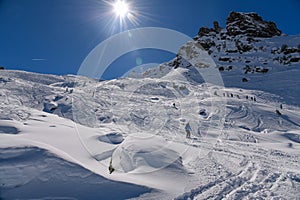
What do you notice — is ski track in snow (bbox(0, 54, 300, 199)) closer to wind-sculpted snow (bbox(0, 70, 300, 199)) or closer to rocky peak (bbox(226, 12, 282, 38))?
wind-sculpted snow (bbox(0, 70, 300, 199))

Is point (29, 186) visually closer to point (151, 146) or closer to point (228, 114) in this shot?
point (151, 146)

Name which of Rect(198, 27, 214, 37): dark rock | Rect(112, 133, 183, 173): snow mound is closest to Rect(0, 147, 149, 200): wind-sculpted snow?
Rect(112, 133, 183, 173): snow mound

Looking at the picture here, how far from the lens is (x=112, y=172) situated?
4359 millimetres

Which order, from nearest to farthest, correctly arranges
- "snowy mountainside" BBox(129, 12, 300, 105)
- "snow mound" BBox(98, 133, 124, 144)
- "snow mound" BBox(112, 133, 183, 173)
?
"snow mound" BBox(112, 133, 183, 173) < "snow mound" BBox(98, 133, 124, 144) < "snowy mountainside" BBox(129, 12, 300, 105)

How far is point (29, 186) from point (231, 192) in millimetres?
3385

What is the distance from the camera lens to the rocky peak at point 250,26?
1875 inches

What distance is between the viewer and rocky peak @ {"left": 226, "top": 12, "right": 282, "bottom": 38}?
47.6 m

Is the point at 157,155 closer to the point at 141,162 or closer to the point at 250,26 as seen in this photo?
the point at 141,162

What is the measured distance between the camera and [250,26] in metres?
48.8

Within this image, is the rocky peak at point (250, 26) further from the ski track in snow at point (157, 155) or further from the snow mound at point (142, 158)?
the snow mound at point (142, 158)

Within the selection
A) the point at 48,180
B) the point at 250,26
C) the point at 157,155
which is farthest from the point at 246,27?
the point at 48,180

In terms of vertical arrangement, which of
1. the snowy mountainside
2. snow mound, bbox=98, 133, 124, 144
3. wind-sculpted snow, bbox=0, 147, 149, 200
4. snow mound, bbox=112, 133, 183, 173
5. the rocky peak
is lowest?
wind-sculpted snow, bbox=0, 147, 149, 200

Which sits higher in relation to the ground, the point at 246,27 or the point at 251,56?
the point at 246,27

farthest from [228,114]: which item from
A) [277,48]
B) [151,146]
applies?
[277,48]
